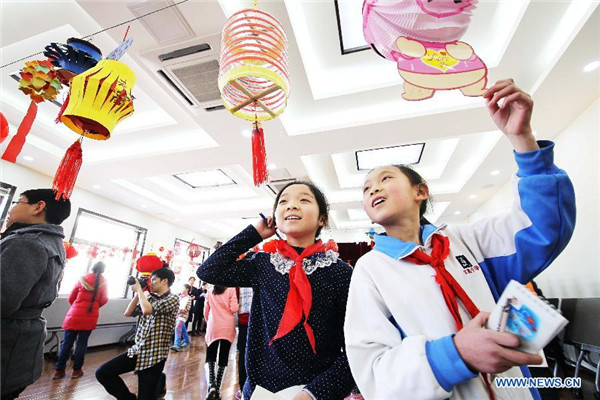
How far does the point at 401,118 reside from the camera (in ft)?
11.9

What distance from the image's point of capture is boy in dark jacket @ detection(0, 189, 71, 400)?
130 centimetres

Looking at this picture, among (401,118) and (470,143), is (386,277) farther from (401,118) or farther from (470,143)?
(470,143)

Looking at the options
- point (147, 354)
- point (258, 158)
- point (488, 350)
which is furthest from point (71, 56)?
point (488, 350)

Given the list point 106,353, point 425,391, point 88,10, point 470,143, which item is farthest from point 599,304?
point 106,353

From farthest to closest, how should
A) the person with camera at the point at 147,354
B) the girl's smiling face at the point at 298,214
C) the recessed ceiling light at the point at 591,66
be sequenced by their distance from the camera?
the recessed ceiling light at the point at 591,66 < the person with camera at the point at 147,354 < the girl's smiling face at the point at 298,214

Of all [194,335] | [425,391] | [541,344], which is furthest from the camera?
[194,335]

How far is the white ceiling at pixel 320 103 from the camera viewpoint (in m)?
2.47

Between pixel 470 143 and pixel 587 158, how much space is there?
151 centimetres

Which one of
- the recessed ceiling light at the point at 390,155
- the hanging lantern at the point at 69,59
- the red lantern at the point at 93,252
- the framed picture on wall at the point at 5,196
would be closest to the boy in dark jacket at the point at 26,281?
the hanging lantern at the point at 69,59

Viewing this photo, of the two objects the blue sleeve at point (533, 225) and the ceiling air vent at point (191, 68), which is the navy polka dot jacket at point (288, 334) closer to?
the blue sleeve at point (533, 225)

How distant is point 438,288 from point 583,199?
467 centimetres

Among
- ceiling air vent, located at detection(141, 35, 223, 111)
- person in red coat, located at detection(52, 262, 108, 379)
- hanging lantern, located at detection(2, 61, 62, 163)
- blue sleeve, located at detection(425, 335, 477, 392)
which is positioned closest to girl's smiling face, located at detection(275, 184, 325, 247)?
blue sleeve, located at detection(425, 335, 477, 392)

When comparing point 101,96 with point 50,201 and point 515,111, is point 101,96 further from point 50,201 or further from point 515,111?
point 515,111

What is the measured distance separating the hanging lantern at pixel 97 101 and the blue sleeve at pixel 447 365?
1.71m
